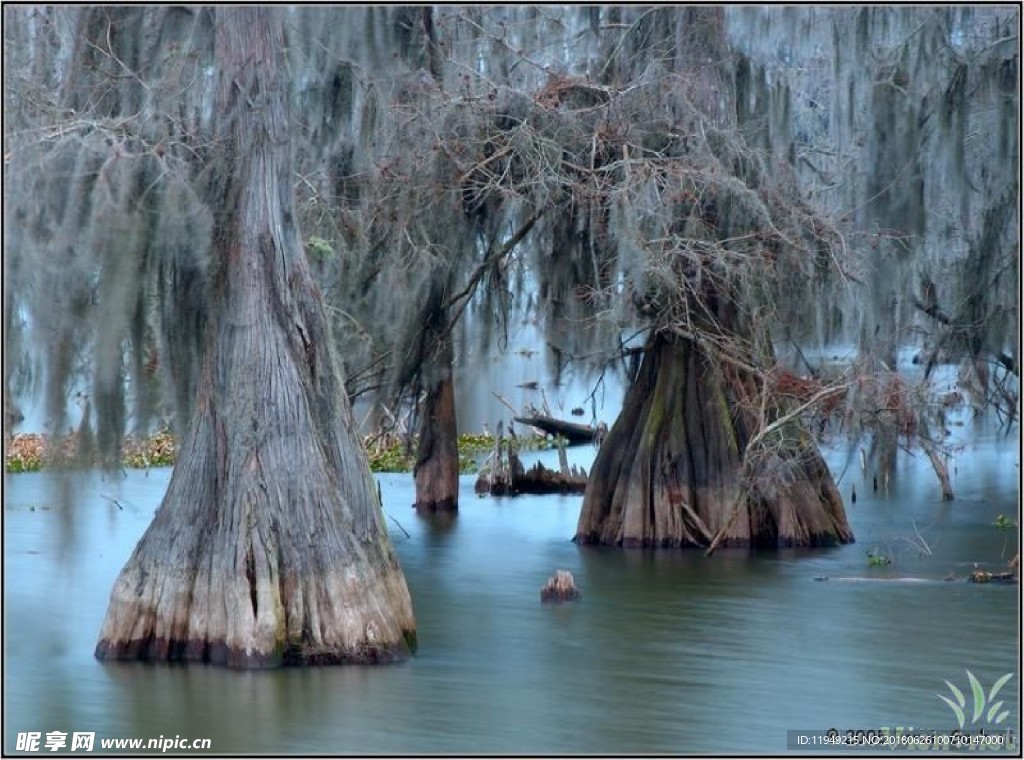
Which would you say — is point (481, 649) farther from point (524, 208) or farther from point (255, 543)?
point (524, 208)

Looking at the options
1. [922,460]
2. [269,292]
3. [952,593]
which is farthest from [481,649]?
[922,460]

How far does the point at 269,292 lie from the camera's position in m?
10.9

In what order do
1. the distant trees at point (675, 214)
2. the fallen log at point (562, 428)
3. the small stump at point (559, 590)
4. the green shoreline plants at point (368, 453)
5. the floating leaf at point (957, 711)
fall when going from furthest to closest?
the fallen log at point (562, 428), the green shoreline plants at point (368, 453), the distant trees at point (675, 214), the small stump at point (559, 590), the floating leaf at point (957, 711)

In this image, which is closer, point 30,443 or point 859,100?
point 859,100

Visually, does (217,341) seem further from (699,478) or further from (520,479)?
(520,479)

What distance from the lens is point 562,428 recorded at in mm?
26062

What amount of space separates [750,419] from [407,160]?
4.25 meters

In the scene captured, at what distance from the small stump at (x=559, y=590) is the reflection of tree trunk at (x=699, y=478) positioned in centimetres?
246

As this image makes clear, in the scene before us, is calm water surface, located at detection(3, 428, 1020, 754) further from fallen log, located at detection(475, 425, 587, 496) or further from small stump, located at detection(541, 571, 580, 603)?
fallen log, located at detection(475, 425, 587, 496)

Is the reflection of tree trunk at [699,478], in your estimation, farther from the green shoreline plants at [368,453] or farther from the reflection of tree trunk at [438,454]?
the green shoreline plants at [368,453]

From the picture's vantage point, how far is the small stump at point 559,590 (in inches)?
552

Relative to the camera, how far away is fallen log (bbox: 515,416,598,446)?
25.7 m

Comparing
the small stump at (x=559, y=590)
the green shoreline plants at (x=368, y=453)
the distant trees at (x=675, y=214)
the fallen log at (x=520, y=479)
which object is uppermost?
the distant trees at (x=675, y=214)

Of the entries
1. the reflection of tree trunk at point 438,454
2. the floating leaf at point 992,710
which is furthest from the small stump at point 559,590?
the reflection of tree trunk at point 438,454
